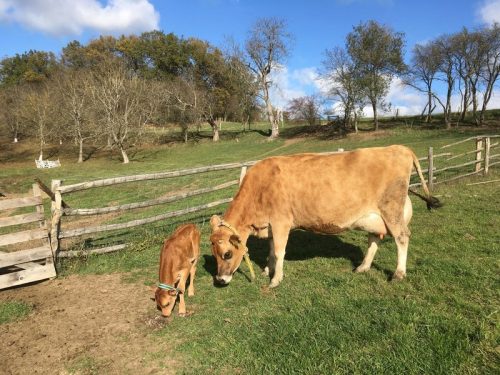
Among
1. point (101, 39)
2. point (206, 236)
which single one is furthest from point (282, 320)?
point (101, 39)

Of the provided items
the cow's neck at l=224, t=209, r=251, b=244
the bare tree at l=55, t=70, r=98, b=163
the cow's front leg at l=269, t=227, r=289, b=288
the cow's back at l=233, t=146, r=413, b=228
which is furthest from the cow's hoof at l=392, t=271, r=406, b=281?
the bare tree at l=55, t=70, r=98, b=163

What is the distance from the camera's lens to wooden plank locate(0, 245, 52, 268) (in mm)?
5996

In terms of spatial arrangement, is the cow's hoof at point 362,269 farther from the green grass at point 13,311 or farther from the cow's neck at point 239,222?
the green grass at point 13,311

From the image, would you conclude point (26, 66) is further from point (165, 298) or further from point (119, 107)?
point (165, 298)

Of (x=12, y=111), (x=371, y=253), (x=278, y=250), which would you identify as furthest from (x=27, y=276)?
(x=12, y=111)

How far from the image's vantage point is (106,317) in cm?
504

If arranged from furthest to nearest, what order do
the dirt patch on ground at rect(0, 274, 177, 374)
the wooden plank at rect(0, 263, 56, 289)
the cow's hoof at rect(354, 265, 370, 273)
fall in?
the wooden plank at rect(0, 263, 56, 289) < the cow's hoof at rect(354, 265, 370, 273) < the dirt patch on ground at rect(0, 274, 177, 374)

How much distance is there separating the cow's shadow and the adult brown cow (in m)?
0.89

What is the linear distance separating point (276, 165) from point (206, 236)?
127 inches

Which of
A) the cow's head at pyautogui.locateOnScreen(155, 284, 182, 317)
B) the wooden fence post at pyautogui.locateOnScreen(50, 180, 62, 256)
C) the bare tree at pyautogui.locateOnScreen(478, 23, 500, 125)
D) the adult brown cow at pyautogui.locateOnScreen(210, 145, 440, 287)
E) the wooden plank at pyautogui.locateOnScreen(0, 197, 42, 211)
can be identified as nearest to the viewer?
the cow's head at pyautogui.locateOnScreen(155, 284, 182, 317)

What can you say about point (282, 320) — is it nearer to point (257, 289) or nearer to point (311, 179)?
point (257, 289)

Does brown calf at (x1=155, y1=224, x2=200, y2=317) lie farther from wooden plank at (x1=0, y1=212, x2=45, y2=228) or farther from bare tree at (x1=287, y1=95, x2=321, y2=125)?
bare tree at (x1=287, y1=95, x2=321, y2=125)

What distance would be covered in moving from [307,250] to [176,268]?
114 inches

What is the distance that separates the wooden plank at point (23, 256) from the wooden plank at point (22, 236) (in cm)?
20
